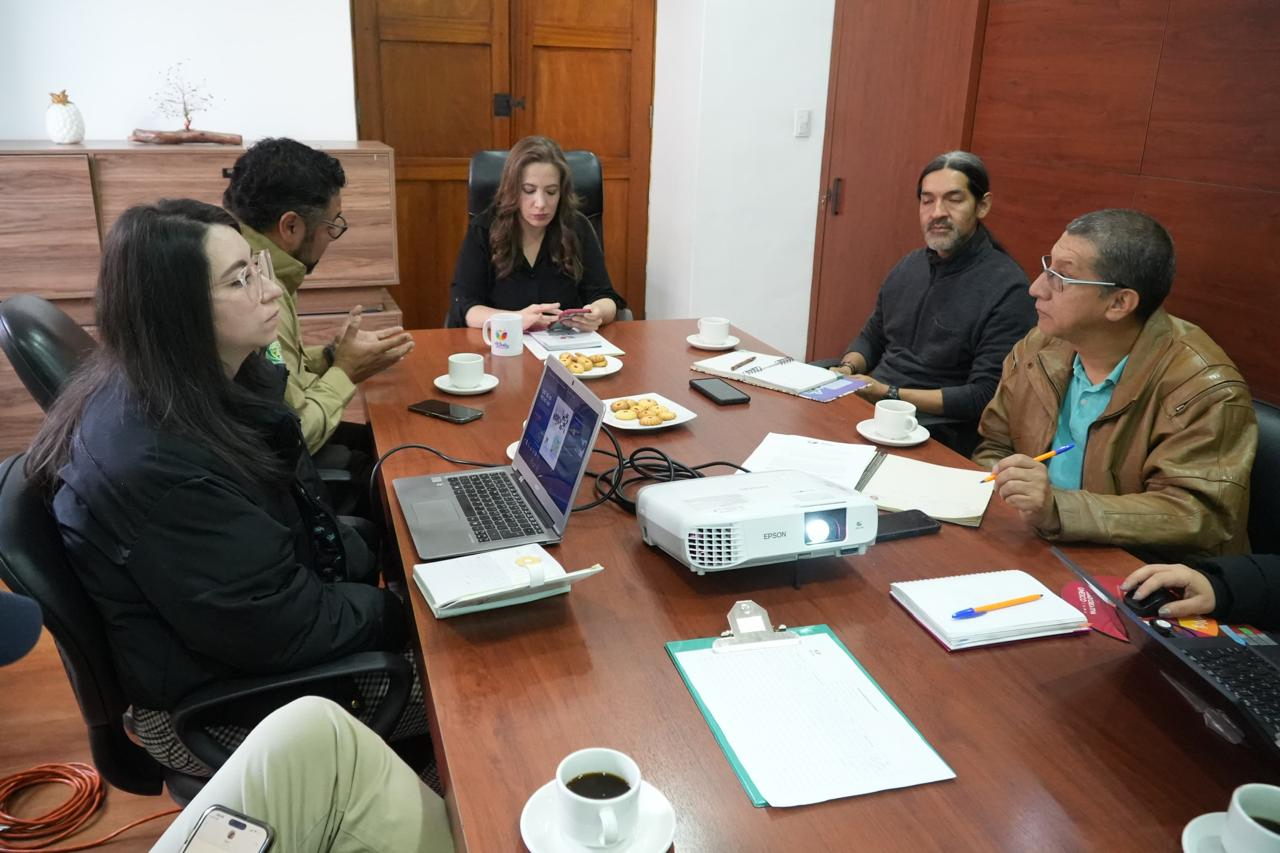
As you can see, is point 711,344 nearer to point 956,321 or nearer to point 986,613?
point 956,321

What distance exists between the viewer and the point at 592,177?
3344mm

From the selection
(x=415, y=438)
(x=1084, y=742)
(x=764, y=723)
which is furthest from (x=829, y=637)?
(x=415, y=438)

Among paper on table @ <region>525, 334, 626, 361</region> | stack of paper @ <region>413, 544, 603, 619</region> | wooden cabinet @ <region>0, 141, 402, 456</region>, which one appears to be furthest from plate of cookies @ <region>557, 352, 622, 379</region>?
wooden cabinet @ <region>0, 141, 402, 456</region>

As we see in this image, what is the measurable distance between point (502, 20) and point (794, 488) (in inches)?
136

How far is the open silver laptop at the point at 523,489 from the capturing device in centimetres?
139

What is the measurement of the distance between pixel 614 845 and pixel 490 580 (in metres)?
0.48

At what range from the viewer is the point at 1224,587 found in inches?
50.2

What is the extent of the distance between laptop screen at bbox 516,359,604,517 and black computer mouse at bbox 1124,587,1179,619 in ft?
2.42

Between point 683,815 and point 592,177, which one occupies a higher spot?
point 592,177

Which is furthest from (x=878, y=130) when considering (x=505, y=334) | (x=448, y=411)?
(x=448, y=411)

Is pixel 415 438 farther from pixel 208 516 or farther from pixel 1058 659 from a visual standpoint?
pixel 1058 659

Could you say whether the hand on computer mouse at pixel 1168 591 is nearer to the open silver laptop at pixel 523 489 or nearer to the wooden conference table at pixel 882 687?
the wooden conference table at pixel 882 687

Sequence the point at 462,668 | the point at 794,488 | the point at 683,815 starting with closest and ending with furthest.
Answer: the point at 683,815
the point at 462,668
the point at 794,488

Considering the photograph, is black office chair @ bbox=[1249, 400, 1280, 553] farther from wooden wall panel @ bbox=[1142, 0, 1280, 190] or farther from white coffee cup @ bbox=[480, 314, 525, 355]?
A: white coffee cup @ bbox=[480, 314, 525, 355]
